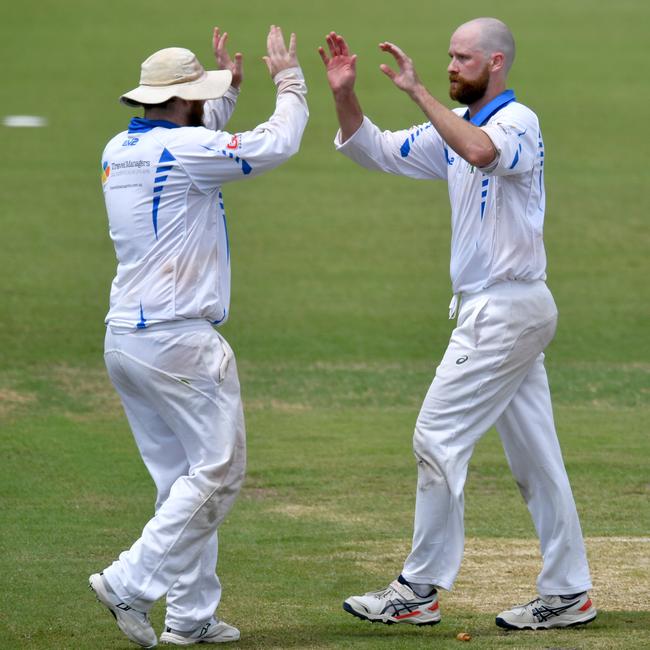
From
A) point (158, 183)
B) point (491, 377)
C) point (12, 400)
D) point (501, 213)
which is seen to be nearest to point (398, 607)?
point (491, 377)

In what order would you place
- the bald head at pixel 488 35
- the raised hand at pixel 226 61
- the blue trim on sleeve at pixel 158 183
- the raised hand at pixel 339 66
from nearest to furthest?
1. the blue trim on sleeve at pixel 158 183
2. the bald head at pixel 488 35
3. the raised hand at pixel 339 66
4. the raised hand at pixel 226 61

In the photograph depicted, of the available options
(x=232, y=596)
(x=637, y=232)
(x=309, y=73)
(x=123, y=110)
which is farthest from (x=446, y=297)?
(x=309, y=73)

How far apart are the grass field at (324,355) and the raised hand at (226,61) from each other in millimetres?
2437

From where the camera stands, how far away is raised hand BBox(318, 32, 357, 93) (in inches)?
287

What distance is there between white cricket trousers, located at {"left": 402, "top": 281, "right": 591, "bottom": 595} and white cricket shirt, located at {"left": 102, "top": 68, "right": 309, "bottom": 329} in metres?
1.08

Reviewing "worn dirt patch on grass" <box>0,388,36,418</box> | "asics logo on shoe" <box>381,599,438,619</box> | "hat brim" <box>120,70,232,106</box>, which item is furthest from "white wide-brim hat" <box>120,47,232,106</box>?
"worn dirt patch on grass" <box>0,388,36,418</box>

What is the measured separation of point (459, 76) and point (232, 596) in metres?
2.65

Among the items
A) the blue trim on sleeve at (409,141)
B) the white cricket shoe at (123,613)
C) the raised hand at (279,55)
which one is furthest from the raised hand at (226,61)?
the white cricket shoe at (123,613)

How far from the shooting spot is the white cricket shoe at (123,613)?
6535 mm

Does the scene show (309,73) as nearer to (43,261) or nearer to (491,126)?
(43,261)

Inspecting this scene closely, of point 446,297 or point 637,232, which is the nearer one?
point 446,297

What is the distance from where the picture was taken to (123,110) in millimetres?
29875

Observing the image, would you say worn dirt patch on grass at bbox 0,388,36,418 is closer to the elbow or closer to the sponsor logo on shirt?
the sponsor logo on shirt

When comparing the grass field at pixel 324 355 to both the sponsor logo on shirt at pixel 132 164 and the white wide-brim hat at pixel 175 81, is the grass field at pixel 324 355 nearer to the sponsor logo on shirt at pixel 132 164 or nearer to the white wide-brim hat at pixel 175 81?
the sponsor logo on shirt at pixel 132 164
